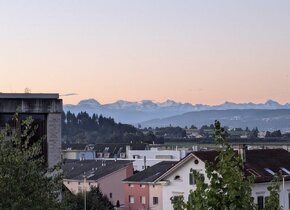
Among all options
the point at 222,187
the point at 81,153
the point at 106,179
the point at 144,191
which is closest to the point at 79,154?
the point at 81,153

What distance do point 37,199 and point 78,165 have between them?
73.8m

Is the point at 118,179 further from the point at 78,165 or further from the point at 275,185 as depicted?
the point at 275,185

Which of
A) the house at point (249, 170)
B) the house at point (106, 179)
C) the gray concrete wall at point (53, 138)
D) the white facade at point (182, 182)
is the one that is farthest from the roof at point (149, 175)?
the gray concrete wall at point (53, 138)

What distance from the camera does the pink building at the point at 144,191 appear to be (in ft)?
212

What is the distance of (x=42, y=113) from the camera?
93.4ft

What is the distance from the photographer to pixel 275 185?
37.0 feet

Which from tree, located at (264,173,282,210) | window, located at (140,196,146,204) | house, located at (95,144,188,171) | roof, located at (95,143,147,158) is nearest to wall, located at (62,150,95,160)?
house, located at (95,144,188,171)

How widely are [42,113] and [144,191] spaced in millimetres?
38936

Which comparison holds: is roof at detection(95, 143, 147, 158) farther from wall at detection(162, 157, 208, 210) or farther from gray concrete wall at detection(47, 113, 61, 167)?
gray concrete wall at detection(47, 113, 61, 167)

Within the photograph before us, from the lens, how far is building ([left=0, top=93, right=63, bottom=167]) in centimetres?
2802

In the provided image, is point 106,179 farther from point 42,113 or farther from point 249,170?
point 42,113

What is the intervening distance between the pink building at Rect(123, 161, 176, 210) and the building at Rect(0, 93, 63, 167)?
1392 inches

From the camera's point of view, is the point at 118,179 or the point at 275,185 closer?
the point at 275,185

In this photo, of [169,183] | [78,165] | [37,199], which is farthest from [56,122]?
[78,165]
